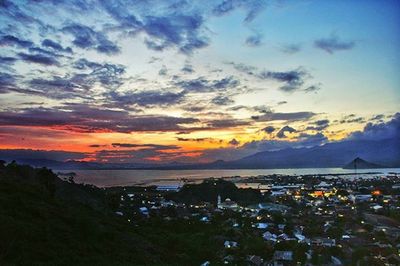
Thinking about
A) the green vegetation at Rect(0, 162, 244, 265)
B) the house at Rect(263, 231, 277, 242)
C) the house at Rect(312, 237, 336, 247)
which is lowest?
the house at Rect(263, 231, 277, 242)

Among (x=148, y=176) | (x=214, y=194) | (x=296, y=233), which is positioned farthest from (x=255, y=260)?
(x=148, y=176)

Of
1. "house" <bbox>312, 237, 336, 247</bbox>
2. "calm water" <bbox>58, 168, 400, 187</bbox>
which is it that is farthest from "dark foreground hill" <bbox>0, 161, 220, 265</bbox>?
"calm water" <bbox>58, 168, 400, 187</bbox>

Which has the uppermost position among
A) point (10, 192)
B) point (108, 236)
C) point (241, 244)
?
point (10, 192)

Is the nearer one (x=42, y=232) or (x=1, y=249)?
(x=1, y=249)

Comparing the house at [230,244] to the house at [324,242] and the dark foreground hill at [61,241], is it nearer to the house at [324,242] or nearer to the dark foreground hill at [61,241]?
the dark foreground hill at [61,241]

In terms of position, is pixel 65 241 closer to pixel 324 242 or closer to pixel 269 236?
pixel 324 242

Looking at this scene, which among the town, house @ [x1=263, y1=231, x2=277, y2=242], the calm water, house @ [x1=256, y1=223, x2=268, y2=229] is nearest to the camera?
the town

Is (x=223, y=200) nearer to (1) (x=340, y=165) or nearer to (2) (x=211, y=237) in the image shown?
(2) (x=211, y=237)

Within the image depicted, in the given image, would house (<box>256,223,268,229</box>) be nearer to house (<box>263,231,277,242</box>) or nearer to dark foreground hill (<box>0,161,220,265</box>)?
house (<box>263,231,277,242</box>)

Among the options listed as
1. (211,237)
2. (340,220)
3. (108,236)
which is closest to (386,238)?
(340,220)

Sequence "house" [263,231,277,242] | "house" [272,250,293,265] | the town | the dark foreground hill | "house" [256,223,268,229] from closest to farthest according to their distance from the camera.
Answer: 1. the dark foreground hill
2. "house" [272,250,293,265]
3. the town
4. "house" [263,231,277,242]
5. "house" [256,223,268,229]

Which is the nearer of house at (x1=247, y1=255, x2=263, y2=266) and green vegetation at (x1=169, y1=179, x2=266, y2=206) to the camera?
house at (x1=247, y1=255, x2=263, y2=266)
